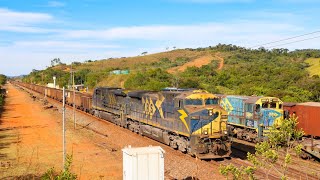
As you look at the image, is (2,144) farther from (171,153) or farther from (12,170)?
(171,153)

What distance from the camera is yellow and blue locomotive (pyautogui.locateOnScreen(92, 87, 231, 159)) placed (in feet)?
67.3

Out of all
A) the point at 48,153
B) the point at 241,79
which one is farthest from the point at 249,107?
the point at 241,79

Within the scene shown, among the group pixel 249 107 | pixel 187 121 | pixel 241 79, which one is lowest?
pixel 187 121

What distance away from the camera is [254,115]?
25.9m

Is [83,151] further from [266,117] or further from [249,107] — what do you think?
[266,117]

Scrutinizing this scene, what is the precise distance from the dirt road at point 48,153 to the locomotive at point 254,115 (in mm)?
9111

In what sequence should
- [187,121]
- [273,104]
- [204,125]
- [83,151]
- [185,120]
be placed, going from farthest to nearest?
[273,104]
[83,151]
[185,120]
[187,121]
[204,125]

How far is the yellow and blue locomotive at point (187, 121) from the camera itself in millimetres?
20516

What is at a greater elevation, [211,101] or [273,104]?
[211,101]

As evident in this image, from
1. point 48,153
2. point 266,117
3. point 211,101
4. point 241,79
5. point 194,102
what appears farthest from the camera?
point 241,79

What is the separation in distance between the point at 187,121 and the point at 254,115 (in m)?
7.49

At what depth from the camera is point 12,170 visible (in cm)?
1888

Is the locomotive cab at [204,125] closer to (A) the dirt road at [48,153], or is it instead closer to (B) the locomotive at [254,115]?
(B) the locomotive at [254,115]

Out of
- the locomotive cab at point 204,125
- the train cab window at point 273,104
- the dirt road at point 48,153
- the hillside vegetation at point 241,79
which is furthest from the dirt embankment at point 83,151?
the hillside vegetation at point 241,79
